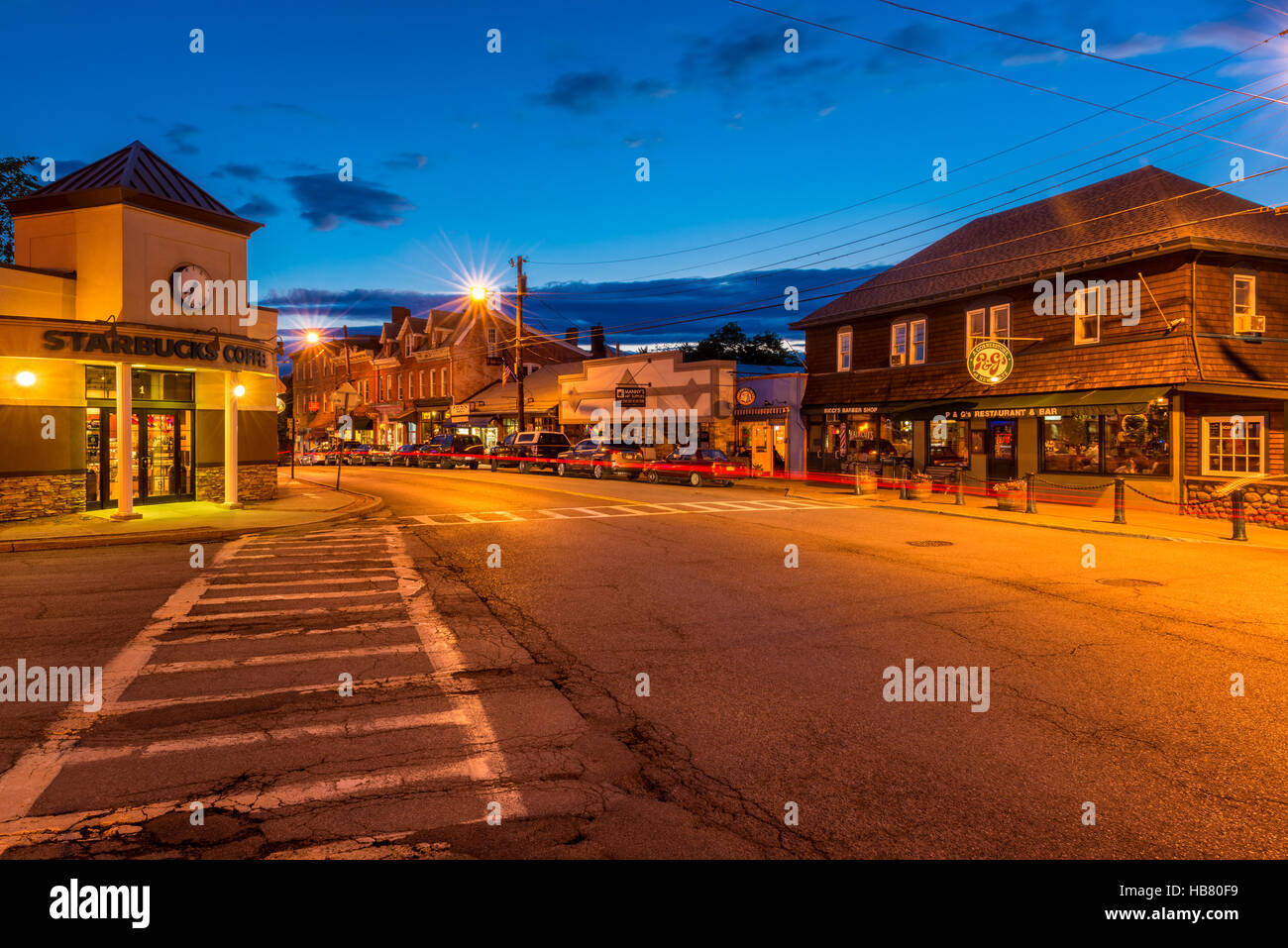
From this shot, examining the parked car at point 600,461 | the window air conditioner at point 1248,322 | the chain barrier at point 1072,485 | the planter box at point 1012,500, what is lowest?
the planter box at point 1012,500

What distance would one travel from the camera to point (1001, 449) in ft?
88.4

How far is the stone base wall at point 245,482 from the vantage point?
22.2 m

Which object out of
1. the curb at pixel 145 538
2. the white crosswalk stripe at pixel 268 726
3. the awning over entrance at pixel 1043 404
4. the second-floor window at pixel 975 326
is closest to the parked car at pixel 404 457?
the awning over entrance at pixel 1043 404

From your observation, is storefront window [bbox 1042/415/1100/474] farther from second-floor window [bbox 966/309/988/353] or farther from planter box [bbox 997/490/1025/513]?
second-floor window [bbox 966/309/988/353]

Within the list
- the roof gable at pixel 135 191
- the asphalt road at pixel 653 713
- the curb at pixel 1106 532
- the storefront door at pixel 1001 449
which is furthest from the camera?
the storefront door at pixel 1001 449

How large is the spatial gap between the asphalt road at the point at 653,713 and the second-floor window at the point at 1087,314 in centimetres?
1321

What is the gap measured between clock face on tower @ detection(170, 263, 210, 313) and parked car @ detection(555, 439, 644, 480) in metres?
18.8

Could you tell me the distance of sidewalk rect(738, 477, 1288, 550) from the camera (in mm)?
16406

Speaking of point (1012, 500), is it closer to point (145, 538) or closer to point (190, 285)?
point (145, 538)

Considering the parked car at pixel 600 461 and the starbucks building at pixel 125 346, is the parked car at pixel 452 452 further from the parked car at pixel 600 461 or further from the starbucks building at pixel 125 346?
the starbucks building at pixel 125 346

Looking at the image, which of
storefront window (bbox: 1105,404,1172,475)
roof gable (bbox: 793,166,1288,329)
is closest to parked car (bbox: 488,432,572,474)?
roof gable (bbox: 793,166,1288,329)

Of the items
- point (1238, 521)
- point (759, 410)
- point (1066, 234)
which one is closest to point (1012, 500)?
point (1238, 521)
